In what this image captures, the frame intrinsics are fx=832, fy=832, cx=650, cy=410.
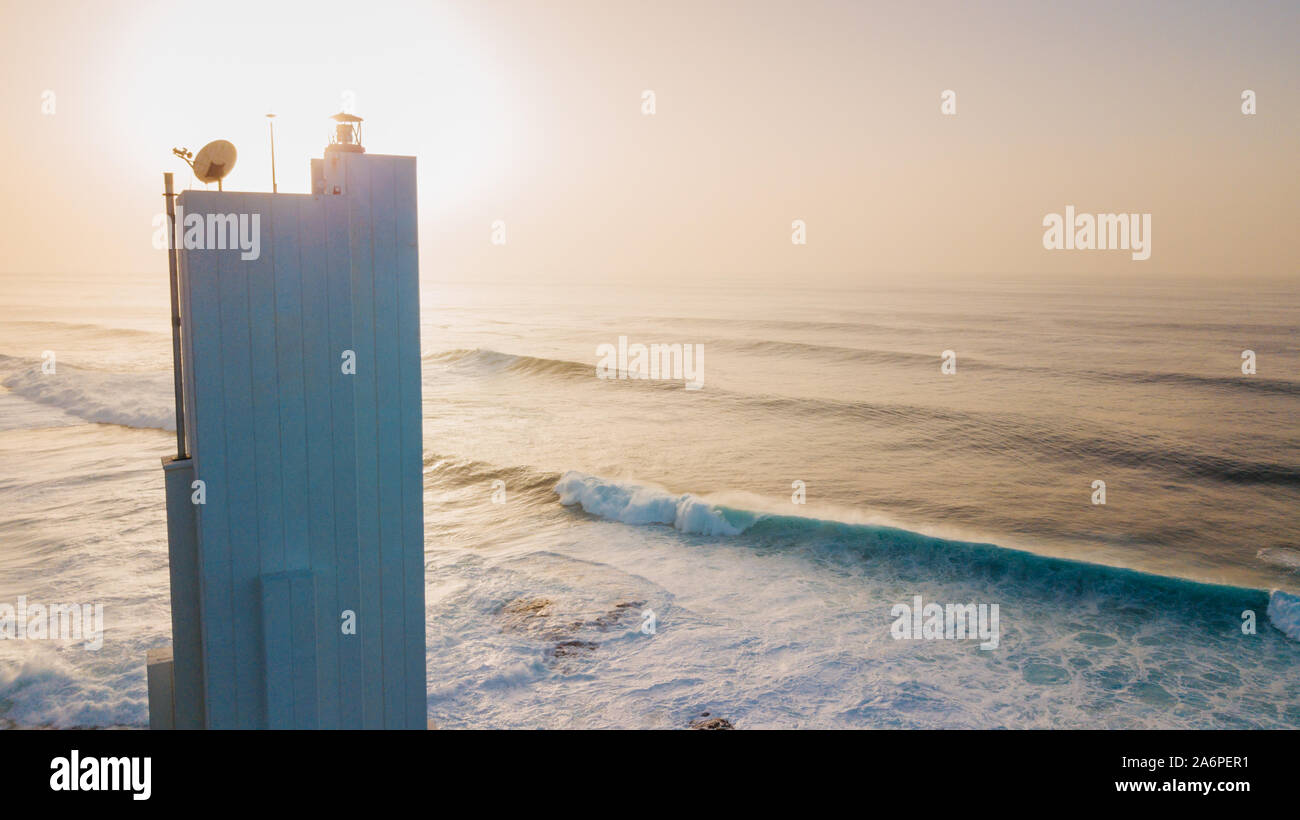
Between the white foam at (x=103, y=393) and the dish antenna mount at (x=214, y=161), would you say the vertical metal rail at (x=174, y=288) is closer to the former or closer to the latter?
the dish antenna mount at (x=214, y=161)

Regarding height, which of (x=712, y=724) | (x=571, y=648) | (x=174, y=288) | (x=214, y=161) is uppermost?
(x=214, y=161)

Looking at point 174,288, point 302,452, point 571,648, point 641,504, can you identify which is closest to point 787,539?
point 641,504

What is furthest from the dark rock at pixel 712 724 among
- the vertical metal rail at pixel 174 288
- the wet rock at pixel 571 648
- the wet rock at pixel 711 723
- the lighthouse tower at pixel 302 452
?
the vertical metal rail at pixel 174 288

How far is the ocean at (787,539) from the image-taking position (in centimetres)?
828

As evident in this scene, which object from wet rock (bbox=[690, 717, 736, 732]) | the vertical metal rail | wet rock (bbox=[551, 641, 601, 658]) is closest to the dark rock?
wet rock (bbox=[690, 717, 736, 732])

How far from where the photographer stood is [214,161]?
4.31 meters

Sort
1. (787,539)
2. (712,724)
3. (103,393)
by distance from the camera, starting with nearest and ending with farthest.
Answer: (712,724) → (787,539) → (103,393)

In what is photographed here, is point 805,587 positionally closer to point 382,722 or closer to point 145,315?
point 382,722

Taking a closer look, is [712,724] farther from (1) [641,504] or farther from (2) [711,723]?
(1) [641,504]

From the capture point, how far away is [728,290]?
82188mm

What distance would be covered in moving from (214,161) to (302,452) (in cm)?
158

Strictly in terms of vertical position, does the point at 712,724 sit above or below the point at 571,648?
below

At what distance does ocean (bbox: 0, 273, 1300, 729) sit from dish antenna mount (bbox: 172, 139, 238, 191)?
520 centimetres
